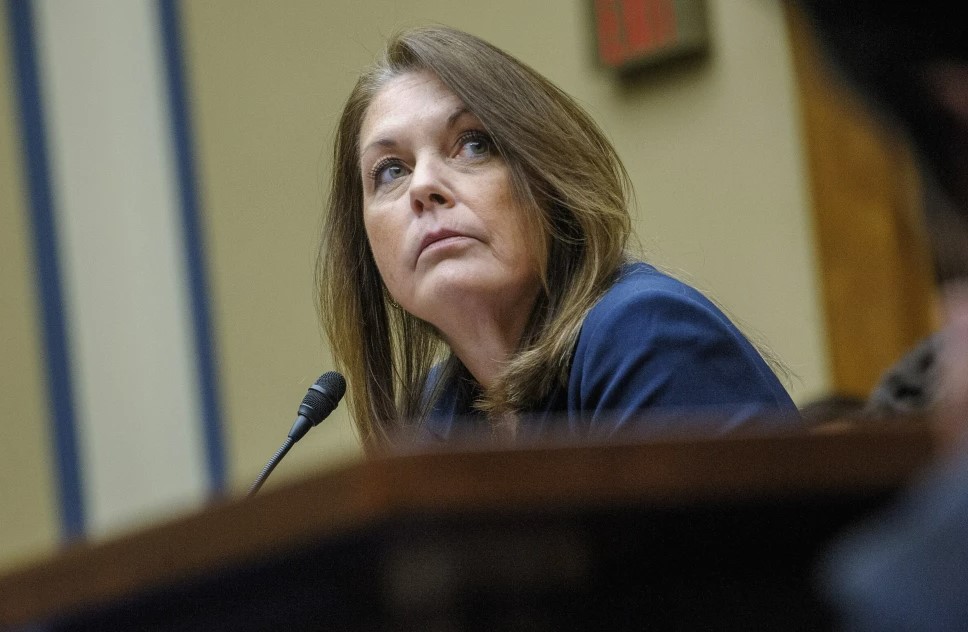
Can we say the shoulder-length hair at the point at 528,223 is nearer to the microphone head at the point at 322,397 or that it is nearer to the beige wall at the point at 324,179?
the microphone head at the point at 322,397

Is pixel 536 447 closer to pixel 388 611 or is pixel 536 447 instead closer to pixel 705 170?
pixel 388 611

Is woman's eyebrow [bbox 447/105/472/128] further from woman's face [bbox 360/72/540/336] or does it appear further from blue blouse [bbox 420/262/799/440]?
blue blouse [bbox 420/262/799/440]

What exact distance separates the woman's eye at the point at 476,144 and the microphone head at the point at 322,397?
433 mm

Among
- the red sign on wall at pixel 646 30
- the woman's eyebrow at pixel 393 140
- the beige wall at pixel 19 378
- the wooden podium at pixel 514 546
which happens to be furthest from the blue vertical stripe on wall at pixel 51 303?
the wooden podium at pixel 514 546

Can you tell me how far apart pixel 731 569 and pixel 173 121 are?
5.25m

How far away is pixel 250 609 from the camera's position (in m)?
0.89

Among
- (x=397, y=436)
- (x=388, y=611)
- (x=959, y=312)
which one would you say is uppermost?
(x=959, y=312)

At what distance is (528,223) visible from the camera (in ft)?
7.71

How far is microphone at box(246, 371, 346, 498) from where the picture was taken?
2271mm

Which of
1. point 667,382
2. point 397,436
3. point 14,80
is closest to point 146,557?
point 667,382

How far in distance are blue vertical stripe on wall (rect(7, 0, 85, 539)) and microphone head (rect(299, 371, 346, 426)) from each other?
153 inches

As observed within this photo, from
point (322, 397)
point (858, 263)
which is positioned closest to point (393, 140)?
point (322, 397)

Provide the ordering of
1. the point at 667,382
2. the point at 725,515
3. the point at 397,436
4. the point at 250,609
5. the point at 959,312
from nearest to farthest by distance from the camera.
Result: 1. the point at 959,312
2. the point at 725,515
3. the point at 250,609
4. the point at 667,382
5. the point at 397,436

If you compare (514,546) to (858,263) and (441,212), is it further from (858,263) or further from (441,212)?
(858,263)
